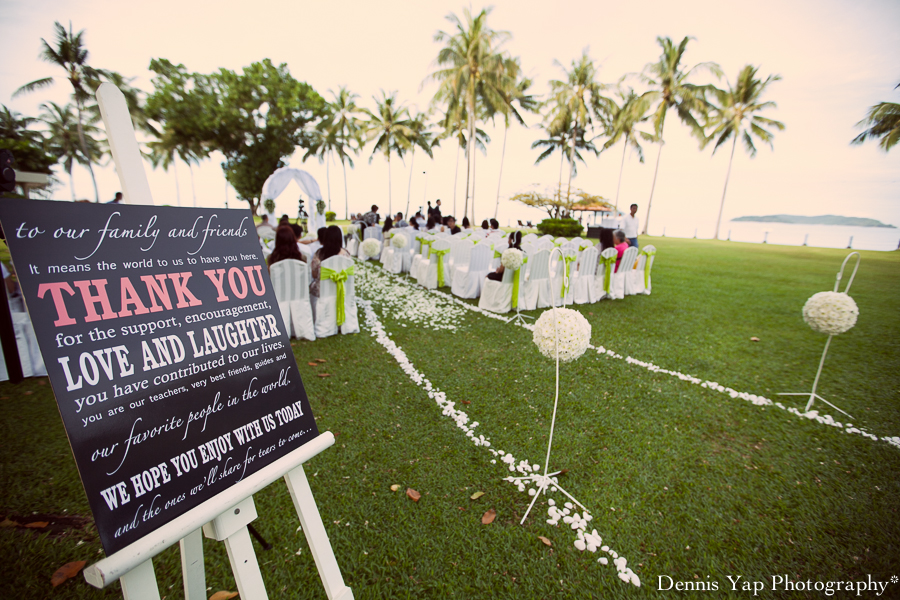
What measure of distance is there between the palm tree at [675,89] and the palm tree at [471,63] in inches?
422

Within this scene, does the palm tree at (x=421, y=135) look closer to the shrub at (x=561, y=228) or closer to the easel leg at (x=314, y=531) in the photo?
the shrub at (x=561, y=228)

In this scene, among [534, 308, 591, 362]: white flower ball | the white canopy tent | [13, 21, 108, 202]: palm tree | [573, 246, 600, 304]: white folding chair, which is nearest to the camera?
[534, 308, 591, 362]: white flower ball

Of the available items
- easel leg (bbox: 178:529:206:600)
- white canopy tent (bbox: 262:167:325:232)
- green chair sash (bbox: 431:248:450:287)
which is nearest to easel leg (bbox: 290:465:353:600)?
easel leg (bbox: 178:529:206:600)

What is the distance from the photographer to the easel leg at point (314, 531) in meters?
1.36

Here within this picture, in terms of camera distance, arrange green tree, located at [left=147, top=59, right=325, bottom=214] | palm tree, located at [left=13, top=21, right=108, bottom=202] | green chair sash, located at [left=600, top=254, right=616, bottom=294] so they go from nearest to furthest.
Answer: green chair sash, located at [left=600, top=254, right=616, bottom=294], green tree, located at [left=147, top=59, right=325, bottom=214], palm tree, located at [left=13, top=21, right=108, bottom=202]

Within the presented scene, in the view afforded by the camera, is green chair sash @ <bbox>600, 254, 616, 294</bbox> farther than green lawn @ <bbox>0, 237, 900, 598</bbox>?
Yes

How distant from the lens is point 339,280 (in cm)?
484

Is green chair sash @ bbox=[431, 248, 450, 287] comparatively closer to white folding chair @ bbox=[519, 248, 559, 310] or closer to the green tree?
white folding chair @ bbox=[519, 248, 559, 310]

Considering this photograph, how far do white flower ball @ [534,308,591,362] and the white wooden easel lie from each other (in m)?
1.49

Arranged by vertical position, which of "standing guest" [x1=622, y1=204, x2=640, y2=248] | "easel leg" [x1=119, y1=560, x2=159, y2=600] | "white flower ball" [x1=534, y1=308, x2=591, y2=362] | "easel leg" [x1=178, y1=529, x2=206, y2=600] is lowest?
"easel leg" [x1=178, y1=529, x2=206, y2=600]

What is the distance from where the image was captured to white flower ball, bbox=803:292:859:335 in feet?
10.0

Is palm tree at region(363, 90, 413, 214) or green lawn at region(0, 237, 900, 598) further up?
palm tree at region(363, 90, 413, 214)

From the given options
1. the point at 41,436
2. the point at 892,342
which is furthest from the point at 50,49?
the point at 892,342

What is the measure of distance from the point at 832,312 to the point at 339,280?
17.4ft
